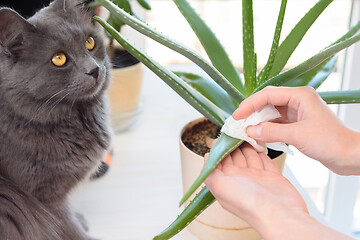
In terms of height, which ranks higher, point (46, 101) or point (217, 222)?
point (46, 101)

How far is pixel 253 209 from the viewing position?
661mm

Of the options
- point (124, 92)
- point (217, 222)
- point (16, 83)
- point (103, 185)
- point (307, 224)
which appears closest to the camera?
point (307, 224)

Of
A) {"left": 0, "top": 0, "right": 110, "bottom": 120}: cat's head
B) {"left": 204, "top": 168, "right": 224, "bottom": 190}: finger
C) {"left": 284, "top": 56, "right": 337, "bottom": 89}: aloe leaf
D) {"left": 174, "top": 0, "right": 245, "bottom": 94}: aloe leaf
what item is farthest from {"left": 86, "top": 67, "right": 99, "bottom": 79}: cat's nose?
{"left": 284, "top": 56, "right": 337, "bottom": 89}: aloe leaf

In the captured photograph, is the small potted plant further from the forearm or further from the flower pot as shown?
the forearm

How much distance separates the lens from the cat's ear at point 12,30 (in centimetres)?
67

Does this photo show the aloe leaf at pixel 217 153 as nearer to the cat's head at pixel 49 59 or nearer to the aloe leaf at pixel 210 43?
the aloe leaf at pixel 210 43

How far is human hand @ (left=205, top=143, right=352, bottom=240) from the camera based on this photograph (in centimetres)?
63

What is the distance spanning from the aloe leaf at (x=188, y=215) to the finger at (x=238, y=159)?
0.08 m

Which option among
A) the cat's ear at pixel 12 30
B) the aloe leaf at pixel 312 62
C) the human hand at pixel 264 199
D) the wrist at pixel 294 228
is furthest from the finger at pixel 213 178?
the cat's ear at pixel 12 30

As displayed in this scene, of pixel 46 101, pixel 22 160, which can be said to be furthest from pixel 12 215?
pixel 46 101

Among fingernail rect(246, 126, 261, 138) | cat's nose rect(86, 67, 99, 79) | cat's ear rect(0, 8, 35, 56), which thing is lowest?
fingernail rect(246, 126, 261, 138)

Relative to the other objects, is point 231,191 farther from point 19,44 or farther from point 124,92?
point 124,92

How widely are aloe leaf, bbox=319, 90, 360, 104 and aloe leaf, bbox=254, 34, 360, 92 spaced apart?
0.30ft

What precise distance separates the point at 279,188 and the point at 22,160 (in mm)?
531
